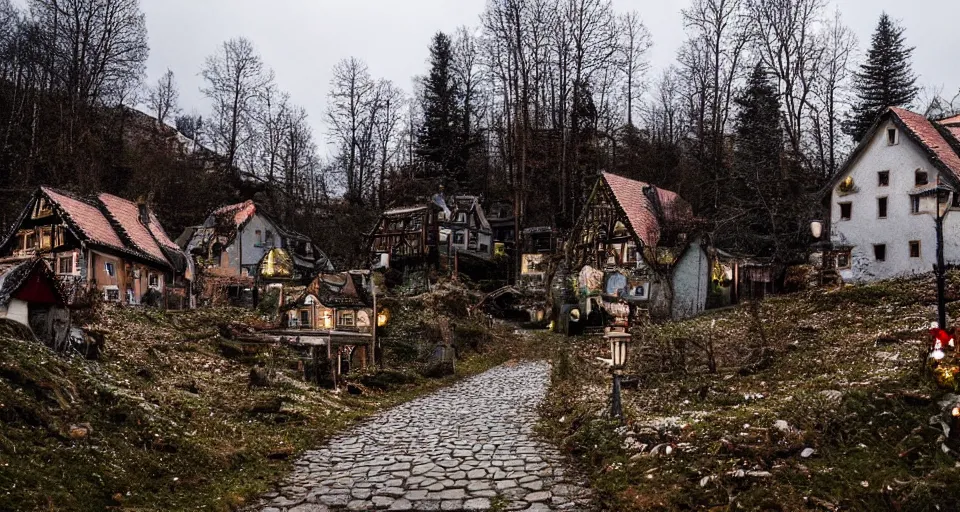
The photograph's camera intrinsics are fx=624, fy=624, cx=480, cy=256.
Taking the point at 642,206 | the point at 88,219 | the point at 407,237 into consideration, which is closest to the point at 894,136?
the point at 642,206

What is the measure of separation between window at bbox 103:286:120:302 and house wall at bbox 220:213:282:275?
1691 centimetres

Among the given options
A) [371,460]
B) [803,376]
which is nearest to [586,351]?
[803,376]

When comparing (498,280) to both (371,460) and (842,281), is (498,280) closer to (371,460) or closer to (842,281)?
(842,281)

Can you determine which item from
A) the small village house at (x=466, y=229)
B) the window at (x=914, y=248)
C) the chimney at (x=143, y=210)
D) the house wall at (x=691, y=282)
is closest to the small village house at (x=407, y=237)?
the small village house at (x=466, y=229)

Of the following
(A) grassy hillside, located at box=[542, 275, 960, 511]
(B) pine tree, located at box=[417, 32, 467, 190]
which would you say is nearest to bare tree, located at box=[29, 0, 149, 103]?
(B) pine tree, located at box=[417, 32, 467, 190]

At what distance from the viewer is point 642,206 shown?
38.5 metres

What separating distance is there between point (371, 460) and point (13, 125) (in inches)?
1651

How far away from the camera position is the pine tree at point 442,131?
189 ft

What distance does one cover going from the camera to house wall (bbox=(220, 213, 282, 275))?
46.1 m

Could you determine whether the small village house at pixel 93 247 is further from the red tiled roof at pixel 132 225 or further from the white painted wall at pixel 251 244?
the white painted wall at pixel 251 244

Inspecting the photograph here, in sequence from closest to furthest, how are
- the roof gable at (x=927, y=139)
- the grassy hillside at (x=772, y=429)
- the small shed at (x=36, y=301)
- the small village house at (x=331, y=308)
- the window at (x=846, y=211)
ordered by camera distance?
the grassy hillside at (x=772, y=429)
the small shed at (x=36, y=301)
the small village house at (x=331, y=308)
the roof gable at (x=927, y=139)
the window at (x=846, y=211)

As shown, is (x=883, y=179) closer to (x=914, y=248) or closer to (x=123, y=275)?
(x=914, y=248)

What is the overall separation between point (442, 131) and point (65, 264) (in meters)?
36.1

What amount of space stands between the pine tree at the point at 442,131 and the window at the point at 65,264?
33.4 m
